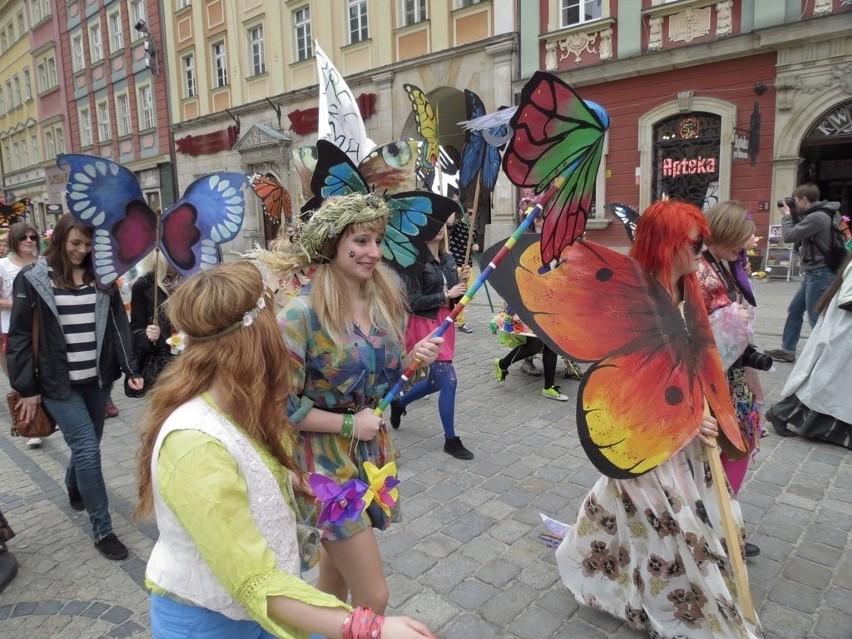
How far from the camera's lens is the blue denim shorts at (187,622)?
4.30 feet

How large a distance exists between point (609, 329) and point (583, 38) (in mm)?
12827

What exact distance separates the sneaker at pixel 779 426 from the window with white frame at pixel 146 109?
26.7m

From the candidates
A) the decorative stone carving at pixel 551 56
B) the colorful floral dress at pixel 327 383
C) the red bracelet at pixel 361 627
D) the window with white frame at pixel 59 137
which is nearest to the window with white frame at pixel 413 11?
the decorative stone carving at pixel 551 56

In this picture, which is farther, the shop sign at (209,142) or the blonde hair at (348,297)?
the shop sign at (209,142)

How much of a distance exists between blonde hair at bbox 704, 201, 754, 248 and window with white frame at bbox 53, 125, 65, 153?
1420 inches

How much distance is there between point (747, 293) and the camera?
9.58 feet

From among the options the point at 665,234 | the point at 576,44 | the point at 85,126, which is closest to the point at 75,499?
the point at 665,234

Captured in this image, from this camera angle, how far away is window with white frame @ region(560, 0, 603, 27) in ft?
41.7

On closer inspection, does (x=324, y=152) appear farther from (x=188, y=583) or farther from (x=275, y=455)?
(x=188, y=583)

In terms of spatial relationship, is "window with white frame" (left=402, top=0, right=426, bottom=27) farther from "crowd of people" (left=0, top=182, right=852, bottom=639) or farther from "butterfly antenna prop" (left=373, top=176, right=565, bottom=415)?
"butterfly antenna prop" (left=373, top=176, right=565, bottom=415)

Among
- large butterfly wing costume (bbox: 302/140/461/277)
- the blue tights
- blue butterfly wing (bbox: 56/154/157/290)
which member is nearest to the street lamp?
blue butterfly wing (bbox: 56/154/157/290)

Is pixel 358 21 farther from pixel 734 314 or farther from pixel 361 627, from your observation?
pixel 361 627

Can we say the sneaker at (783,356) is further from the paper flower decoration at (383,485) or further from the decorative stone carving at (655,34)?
the decorative stone carving at (655,34)

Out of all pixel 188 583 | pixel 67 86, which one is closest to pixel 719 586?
pixel 188 583
